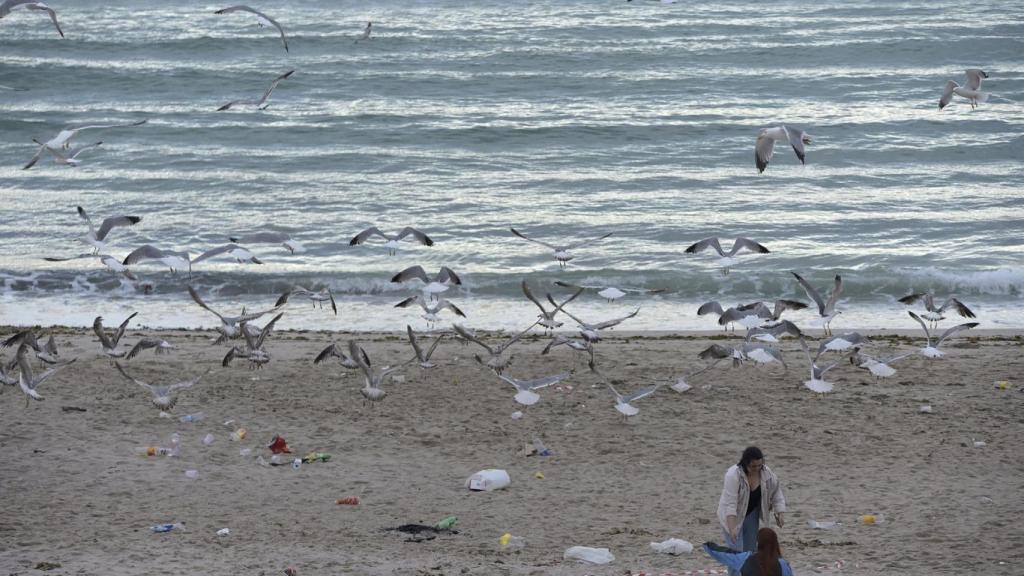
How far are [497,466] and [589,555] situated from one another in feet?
6.28

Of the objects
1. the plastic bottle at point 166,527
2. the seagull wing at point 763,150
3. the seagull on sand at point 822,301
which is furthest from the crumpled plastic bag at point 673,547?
the seagull on sand at point 822,301

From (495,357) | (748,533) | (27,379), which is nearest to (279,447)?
(27,379)

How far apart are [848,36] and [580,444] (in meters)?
26.4

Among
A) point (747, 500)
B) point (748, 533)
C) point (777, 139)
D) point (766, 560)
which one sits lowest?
point (748, 533)

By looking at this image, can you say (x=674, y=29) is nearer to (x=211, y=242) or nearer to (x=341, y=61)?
(x=341, y=61)

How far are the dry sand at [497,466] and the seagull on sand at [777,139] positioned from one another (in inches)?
77.0

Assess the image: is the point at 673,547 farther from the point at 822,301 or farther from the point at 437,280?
the point at 437,280

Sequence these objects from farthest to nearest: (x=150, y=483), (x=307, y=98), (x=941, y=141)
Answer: (x=307, y=98)
(x=941, y=141)
(x=150, y=483)

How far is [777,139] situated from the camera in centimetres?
1080

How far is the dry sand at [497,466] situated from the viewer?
7.83 m

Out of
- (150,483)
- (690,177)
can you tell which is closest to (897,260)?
(690,177)

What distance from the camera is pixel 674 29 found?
35.2m

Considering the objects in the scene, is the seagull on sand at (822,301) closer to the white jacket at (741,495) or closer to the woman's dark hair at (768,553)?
the white jacket at (741,495)

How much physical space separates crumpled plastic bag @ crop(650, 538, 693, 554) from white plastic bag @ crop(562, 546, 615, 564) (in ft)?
0.97
